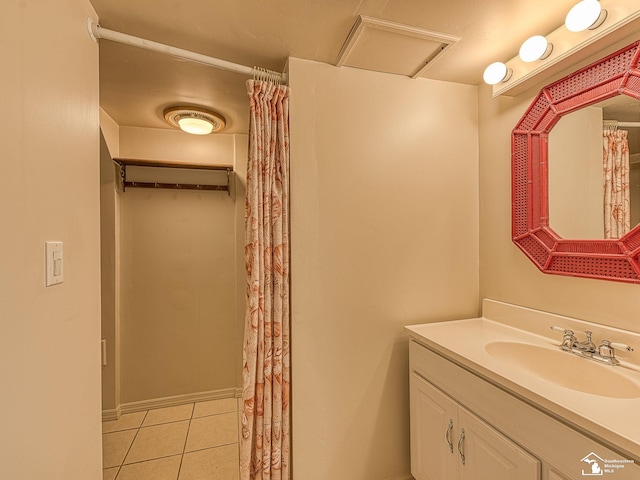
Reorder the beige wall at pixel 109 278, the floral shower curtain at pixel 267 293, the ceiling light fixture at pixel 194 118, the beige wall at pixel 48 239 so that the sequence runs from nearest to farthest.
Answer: the beige wall at pixel 48 239
the floral shower curtain at pixel 267 293
the ceiling light fixture at pixel 194 118
the beige wall at pixel 109 278

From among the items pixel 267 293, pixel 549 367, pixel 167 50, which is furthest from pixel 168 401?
pixel 549 367

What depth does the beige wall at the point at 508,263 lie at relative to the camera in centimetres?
122

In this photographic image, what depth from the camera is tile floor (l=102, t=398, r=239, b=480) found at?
175cm

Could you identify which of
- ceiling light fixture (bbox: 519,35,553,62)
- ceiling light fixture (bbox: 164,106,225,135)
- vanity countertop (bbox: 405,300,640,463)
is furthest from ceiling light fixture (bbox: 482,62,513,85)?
ceiling light fixture (bbox: 164,106,225,135)

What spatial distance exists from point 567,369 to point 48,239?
1927 millimetres

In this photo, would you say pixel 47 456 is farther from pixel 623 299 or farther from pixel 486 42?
pixel 486 42

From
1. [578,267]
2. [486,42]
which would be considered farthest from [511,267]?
[486,42]

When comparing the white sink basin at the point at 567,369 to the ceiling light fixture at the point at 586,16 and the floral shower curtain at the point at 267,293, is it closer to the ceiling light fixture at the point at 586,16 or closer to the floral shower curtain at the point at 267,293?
the floral shower curtain at the point at 267,293

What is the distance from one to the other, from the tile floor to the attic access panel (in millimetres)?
2421

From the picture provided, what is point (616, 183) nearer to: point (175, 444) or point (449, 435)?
point (449, 435)

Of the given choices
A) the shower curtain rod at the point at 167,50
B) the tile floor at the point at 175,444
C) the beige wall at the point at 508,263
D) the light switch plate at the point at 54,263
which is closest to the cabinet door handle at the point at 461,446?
the beige wall at the point at 508,263

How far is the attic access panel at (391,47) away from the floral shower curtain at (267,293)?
1.31 feet

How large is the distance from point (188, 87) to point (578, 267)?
226cm

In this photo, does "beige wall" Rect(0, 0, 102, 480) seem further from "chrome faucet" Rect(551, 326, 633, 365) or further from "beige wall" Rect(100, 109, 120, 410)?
"chrome faucet" Rect(551, 326, 633, 365)
